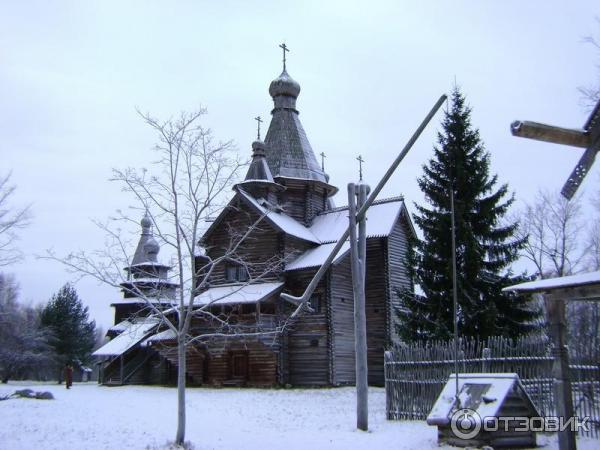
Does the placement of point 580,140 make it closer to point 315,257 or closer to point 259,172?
point 315,257

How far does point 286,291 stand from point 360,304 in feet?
56.4

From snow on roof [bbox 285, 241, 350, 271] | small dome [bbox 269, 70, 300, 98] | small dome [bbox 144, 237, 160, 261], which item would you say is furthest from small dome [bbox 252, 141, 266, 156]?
small dome [bbox 144, 237, 160, 261]

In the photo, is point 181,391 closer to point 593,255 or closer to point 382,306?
point 382,306

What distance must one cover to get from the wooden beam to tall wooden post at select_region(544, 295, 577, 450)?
4.38 m

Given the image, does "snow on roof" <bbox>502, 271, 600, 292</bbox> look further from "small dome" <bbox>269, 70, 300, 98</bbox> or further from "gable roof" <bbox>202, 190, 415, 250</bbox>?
"small dome" <bbox>269, 70, 300, 98</bbox>

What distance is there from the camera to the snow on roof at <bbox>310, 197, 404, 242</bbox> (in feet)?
104

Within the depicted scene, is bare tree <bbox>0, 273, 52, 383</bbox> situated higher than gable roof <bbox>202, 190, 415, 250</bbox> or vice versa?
gable roof <bbox>202, 190, 415, 250</bbox>

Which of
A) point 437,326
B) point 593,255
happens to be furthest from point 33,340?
point 593,255

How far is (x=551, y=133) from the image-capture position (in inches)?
211

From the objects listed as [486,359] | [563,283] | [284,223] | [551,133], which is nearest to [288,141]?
[284,223]

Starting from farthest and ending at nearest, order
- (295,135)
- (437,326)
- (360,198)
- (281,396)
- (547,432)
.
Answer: (295,135), (281,396), (437,326), (360,198), (547,432)

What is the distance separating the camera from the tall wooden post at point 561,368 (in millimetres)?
8902

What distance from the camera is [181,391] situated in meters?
12.7

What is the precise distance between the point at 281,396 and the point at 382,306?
9.44 m
